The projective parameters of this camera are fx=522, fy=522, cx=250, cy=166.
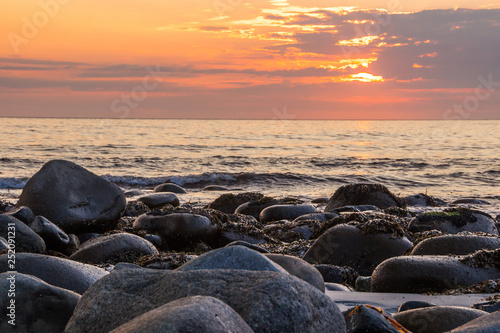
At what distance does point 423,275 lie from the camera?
5344mm

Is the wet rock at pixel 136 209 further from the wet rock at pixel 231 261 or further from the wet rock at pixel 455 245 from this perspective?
the wet rock at pixel 231 261

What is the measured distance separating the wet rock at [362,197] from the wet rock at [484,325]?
9268mm

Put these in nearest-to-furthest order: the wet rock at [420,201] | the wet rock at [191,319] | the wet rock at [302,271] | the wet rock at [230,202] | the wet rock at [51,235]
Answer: the wet rock at [191,319]
the wet rock at [302,271]
the wet rock at [51,235]
the wet rock at [230,202]
the wet rock at [420,201]

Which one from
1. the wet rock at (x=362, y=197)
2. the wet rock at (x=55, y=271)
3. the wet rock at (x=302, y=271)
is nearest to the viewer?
the wet rock at (x=55, y=271)

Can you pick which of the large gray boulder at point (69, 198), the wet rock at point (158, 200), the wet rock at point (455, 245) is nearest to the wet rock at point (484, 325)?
the wet rock at point (455, 245)

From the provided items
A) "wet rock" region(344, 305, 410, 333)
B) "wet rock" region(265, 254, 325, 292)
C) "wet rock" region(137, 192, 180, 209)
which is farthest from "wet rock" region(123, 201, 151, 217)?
"wet rock" region(344, 305, 410, 333)

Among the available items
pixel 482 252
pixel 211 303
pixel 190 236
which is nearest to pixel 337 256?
pixel 482 252

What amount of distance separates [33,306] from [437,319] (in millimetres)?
2838

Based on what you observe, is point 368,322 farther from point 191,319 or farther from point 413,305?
point 191,319

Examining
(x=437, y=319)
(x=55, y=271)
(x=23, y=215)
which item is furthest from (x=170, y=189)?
(x=437, y=319)

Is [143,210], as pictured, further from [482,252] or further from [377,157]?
[377,157]

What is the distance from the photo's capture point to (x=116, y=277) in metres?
3.12

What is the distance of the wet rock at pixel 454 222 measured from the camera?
9.56 metres

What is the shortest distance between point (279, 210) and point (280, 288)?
8.90 m
